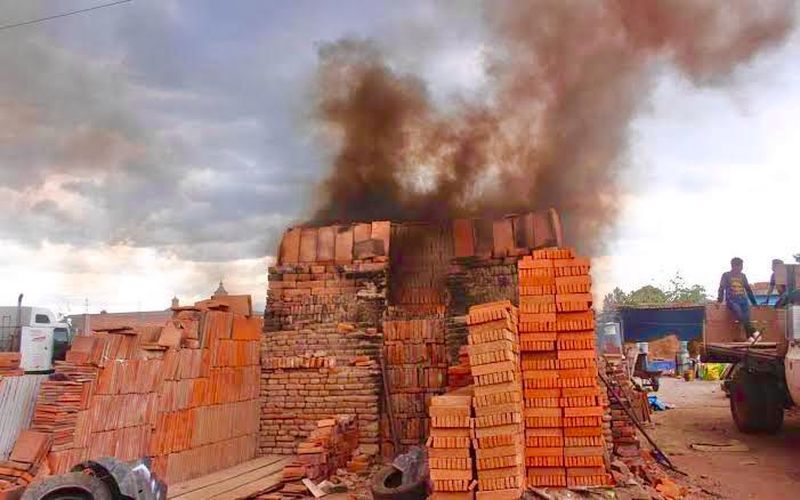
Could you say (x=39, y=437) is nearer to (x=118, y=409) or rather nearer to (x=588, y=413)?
(x=118, y=409)

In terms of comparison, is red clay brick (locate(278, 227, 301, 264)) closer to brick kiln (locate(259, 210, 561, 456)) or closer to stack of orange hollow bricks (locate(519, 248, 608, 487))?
brick kiln (locate(259, 210, 561, 456))

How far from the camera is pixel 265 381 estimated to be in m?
10.5

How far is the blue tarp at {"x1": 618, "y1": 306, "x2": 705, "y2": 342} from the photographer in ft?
59.1

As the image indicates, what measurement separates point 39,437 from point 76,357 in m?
0.95

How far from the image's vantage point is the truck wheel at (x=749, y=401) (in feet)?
38.6

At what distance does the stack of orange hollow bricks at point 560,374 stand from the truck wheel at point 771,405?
20.4 ft

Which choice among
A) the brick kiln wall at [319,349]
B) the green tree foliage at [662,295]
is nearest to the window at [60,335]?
the brick kiln wall at [319,349]

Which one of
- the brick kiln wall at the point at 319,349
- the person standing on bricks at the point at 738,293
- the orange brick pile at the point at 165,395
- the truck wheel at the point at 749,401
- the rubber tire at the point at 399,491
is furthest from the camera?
the person standing on bricks at the point at 738,293

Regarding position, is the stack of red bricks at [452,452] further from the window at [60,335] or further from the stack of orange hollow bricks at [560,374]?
the window at [60,335]

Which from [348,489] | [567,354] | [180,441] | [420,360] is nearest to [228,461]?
[180,441]

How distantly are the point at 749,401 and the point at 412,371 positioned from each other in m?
6.31

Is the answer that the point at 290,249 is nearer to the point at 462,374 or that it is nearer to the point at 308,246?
the point at 308,246

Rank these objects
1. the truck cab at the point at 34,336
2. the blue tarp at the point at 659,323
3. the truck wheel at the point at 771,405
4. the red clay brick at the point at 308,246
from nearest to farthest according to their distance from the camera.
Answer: the red clay brick at the point at 308,246 → the truck wheel at the point at 771,405 → the truck cab at the point at 34,336 → the blue tarp at the point at 659,323

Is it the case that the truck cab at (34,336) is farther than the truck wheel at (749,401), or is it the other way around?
the truck cab at (34,336)
